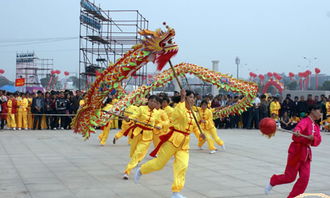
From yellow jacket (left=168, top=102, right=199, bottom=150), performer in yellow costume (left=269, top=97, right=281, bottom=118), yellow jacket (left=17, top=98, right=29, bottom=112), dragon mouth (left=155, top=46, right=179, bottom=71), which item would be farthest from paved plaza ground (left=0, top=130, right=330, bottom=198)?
performer in yellow costume (left=269, top=97, right=281, bottom=118)

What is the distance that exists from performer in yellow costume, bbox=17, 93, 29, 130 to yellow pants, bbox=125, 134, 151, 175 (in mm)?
9256

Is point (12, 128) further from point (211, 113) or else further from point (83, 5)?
point (211, 113)

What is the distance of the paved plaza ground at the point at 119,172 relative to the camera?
599cm

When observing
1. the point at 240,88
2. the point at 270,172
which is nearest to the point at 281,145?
the point at 240,88

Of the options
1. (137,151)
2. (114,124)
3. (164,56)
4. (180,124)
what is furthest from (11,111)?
(180,124)

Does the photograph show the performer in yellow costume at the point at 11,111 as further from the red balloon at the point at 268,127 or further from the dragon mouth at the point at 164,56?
the red balloon at the point at 268,127

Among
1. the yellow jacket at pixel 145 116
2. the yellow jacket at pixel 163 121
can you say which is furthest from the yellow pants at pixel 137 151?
the yellow jacket at pixel 163 121

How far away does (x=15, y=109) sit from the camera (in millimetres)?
15633

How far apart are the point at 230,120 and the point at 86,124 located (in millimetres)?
12137

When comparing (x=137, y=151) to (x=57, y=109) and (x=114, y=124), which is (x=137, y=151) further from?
(x=114, y=124)

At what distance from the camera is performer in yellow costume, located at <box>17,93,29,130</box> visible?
1574cm

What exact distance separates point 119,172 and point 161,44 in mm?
2659

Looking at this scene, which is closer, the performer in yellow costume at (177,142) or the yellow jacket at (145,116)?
the performer in yellow costume at (177,142)

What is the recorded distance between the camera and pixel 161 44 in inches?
239
